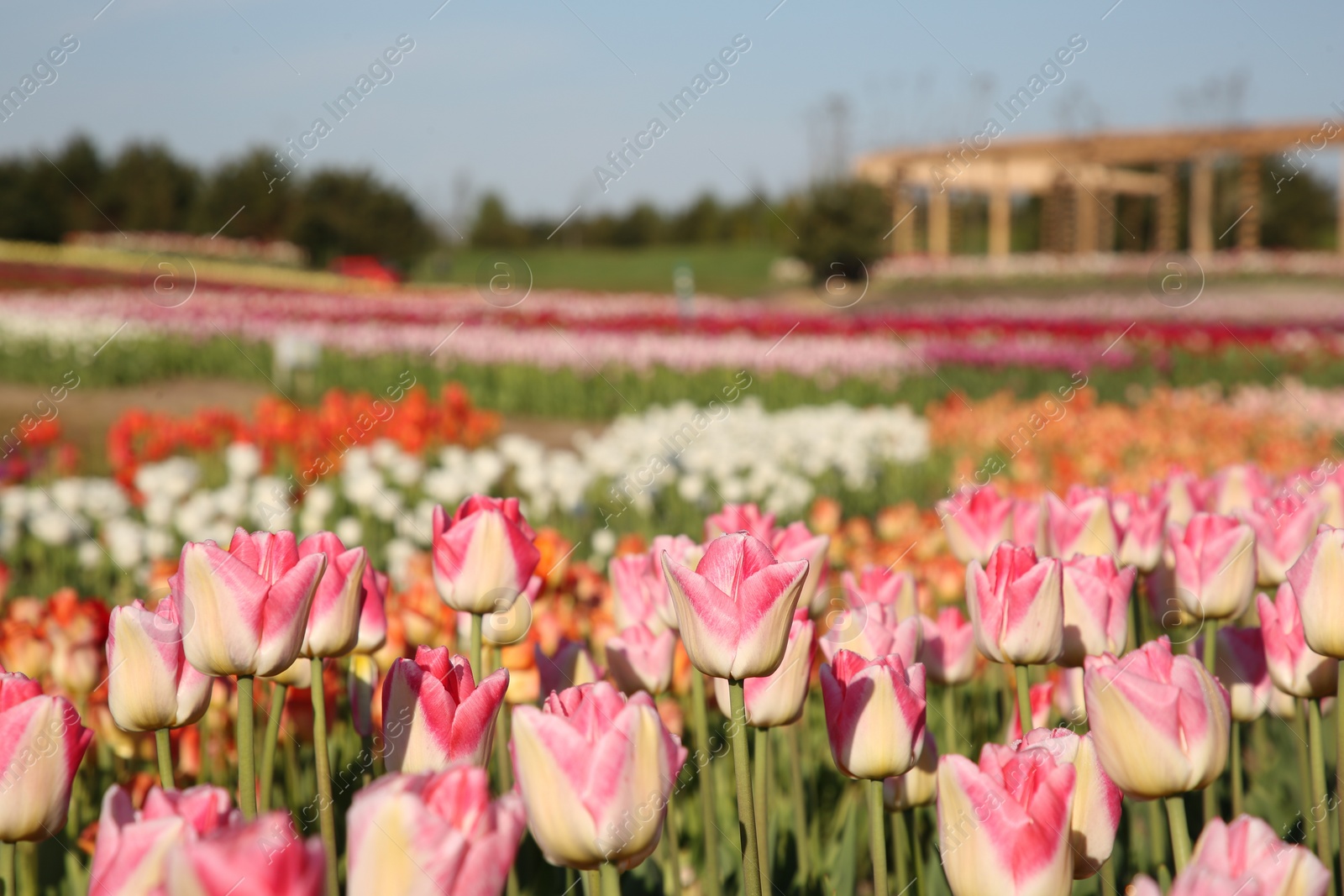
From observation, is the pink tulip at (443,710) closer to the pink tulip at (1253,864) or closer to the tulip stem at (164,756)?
the tulip stem at (164,756)

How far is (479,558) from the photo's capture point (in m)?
1.49

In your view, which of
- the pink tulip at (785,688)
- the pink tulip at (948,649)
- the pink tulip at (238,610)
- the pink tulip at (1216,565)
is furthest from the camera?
the pink tulip at (948,649)

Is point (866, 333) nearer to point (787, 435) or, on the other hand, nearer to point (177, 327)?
point (787, 435)

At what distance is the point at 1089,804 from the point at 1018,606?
1.05ft

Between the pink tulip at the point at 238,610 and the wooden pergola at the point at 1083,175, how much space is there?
27.6 metres

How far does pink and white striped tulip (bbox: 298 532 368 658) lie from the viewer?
4.43 feet

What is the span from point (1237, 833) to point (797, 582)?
0.43 m

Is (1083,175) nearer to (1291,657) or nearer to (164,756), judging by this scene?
(1291,657)

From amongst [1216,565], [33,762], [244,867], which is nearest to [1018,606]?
[1216,565]

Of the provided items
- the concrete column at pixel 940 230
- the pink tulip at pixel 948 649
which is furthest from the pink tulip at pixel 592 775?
the concrete column at pixel 940 230

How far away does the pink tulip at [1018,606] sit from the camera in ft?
4.44

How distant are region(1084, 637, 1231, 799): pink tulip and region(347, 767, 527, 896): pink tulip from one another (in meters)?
0.58

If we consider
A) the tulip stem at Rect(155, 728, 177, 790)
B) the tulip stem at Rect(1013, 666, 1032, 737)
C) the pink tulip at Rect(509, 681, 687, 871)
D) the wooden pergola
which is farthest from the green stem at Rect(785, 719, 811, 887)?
the wooden pergola

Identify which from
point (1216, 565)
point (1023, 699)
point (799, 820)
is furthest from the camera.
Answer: point (799, 820)
